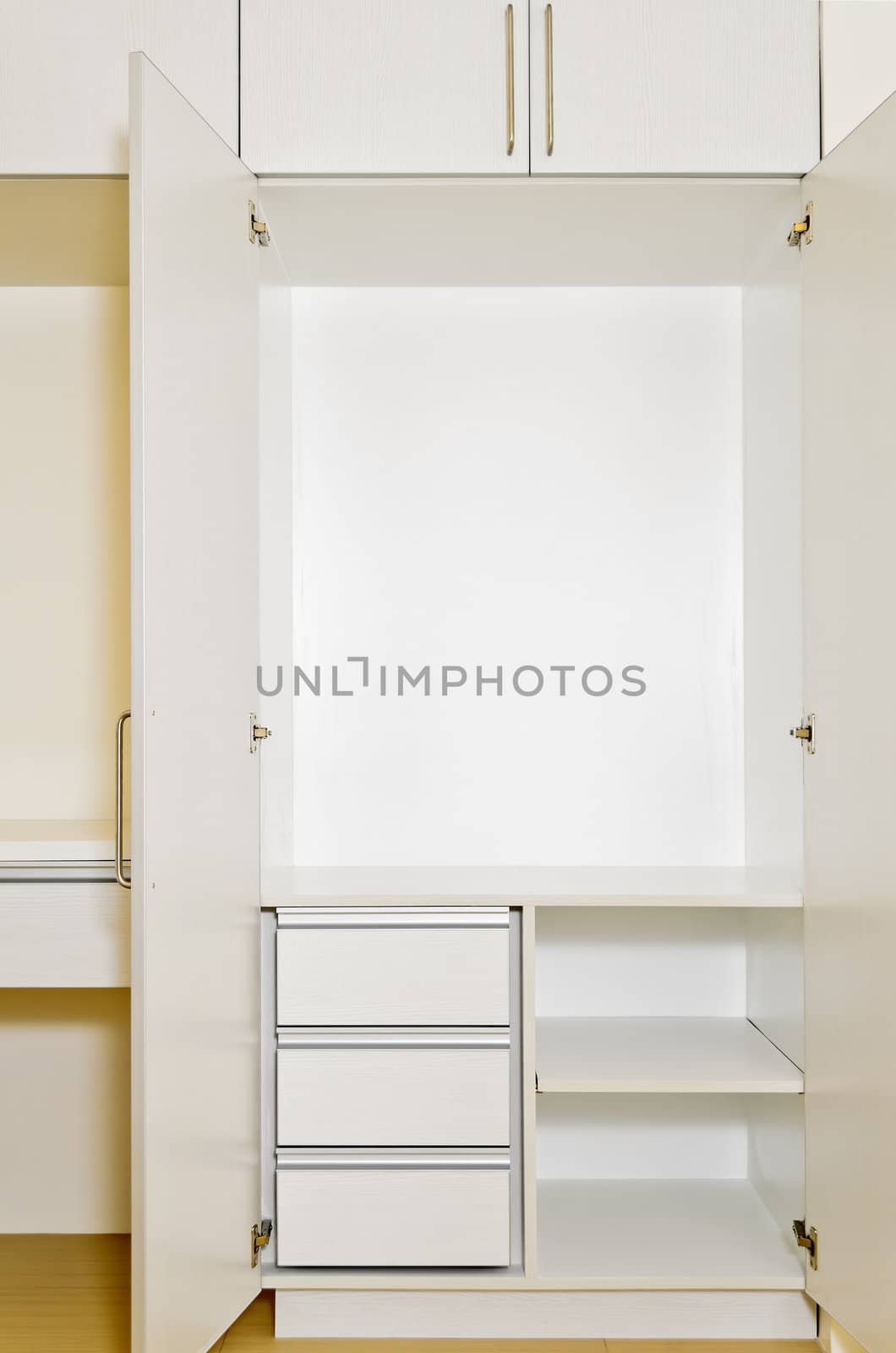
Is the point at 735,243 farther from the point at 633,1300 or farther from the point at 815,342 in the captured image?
the point at 633,1300

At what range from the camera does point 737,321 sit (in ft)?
7.89

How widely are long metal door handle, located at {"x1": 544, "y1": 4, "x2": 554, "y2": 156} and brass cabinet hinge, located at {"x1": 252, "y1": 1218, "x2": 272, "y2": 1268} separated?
6.95ft

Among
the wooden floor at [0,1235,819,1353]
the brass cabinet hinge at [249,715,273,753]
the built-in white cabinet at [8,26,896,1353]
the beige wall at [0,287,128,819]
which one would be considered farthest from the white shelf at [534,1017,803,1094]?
the beige wall at [0,287,128,819]

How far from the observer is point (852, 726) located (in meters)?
1.72

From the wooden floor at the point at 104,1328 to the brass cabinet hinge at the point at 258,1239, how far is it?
0.64 ft

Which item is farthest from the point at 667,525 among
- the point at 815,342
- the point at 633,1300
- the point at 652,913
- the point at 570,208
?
the point at 633,1300

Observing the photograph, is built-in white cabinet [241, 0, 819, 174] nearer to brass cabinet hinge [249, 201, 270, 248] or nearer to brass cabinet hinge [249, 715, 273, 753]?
brass cabinet hinge [249, 201, 270, 248]

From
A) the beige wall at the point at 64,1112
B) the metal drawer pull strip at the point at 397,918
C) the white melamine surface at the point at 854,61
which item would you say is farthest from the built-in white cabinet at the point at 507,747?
the beige wall at the point at 64,1112

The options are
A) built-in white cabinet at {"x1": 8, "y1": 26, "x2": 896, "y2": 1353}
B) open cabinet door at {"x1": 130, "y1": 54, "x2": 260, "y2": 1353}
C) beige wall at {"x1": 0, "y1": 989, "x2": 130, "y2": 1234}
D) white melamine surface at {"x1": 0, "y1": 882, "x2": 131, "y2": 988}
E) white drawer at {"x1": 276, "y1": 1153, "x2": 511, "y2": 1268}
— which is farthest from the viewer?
beige wall at {"x1": 0, "y1": 989, "x2": 130, "y2": 1234}

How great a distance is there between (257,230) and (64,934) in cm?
138

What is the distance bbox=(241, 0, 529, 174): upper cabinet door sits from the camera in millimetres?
1842

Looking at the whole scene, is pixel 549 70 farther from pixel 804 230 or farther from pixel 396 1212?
pixel 396 1212

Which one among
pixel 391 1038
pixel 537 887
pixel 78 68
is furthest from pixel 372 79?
pixel 391 1038

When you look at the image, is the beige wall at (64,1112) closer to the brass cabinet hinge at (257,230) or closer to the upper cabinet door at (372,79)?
the brass cabinet hinge at (257,230)
